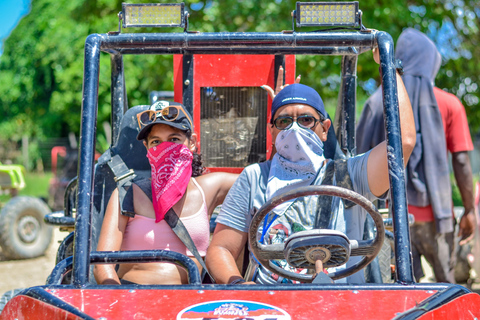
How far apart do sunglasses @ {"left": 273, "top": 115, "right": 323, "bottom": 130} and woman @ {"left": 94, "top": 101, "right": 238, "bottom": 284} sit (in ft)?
1.60

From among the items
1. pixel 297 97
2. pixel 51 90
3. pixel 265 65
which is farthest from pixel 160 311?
pixel 51 90

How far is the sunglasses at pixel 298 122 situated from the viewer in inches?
90.2

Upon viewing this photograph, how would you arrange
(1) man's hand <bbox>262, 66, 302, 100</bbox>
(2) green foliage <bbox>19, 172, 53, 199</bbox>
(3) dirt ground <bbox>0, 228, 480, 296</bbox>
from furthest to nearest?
1. (2) green foliage <bbox>19, 172, 53, 199</bbox>
2. (3) dirt ground <bbox>0, 228, 480, 296</bbox>
3. (1) man's hand <bbox>262, 66, 302, 100</bbox>

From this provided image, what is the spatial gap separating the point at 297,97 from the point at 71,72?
51.1 ft

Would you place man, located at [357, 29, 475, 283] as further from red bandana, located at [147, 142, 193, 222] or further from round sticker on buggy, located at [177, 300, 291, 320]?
round sticker on buggy, located at [177, 300, 291, 320]

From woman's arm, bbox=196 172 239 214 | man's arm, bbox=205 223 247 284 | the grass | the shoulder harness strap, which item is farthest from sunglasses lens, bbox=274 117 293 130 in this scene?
the grass

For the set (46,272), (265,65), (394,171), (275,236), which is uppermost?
(265,65)

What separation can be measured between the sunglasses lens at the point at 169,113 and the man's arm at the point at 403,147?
35.6 inches

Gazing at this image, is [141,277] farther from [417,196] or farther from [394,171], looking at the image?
[417,196]

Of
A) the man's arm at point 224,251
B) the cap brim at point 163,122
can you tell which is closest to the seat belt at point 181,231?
the man's arm at point 224,251

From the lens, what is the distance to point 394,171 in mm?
1922

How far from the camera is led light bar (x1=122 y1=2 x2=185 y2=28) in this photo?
6.89 feet

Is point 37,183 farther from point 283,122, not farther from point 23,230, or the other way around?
point 283,122

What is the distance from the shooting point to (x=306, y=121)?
2.30 metres
